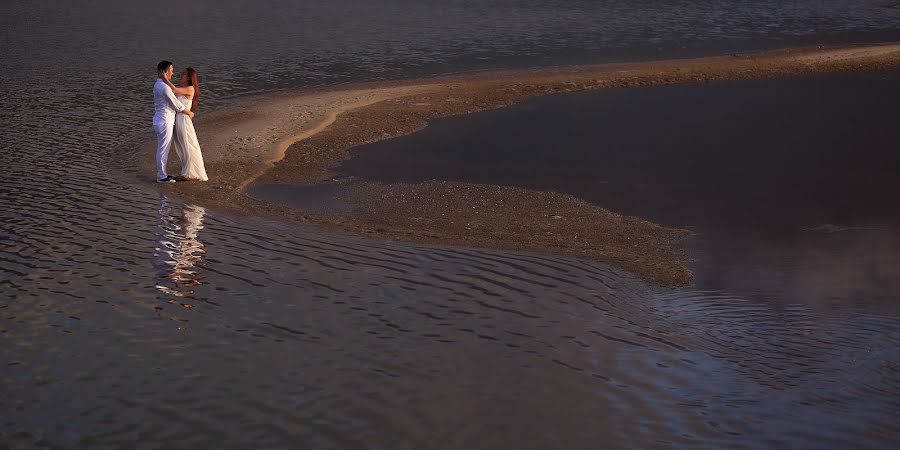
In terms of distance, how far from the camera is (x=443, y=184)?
1627cm

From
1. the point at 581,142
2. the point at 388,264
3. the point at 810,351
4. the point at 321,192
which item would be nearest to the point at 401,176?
the point at 321,192

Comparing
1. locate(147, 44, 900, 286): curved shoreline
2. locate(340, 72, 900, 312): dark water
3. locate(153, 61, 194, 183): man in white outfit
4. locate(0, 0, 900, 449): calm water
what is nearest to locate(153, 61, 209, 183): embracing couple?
locate(153, 61, 194, 183): man in white outfit

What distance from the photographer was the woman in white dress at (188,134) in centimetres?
1555

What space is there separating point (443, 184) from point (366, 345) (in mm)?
7282

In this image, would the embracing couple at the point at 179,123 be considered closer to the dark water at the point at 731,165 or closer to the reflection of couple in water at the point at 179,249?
the reflection of couple in water at the point at 179,249

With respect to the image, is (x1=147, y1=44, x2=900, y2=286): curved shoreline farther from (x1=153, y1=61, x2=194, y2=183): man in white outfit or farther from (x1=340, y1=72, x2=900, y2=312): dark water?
(x1=340, y1=72, x2=900, y2=312): dark water

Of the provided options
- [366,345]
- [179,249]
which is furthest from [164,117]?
[366,345]

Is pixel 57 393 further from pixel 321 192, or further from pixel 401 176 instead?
pixel 401 176

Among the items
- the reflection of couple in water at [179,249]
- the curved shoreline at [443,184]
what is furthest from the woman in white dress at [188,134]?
the reflection of couple in water at [179,249]

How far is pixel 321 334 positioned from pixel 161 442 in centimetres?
233

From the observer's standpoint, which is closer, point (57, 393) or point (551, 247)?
point (57, 393)

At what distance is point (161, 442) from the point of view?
7.35 metres

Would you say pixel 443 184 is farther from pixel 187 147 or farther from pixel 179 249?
pixel 179 249

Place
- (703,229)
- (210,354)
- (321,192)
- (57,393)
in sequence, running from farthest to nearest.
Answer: (321,192)
(703,229)
(210,354)
(57,393)
